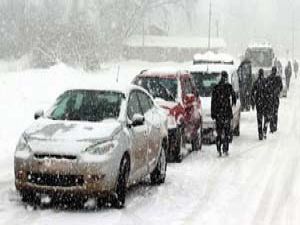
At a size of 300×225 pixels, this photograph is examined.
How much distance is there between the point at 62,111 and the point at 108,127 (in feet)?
3.72

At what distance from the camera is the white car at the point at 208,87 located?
18784mm

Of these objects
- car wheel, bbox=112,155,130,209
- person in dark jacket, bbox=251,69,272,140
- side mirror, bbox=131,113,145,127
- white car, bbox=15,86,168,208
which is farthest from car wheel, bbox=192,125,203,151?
car wheel, bbox=112,155,130,209

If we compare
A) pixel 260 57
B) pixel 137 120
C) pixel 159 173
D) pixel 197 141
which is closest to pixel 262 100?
pixel 197 141

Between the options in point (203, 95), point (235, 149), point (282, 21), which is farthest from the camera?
point (282, 21)

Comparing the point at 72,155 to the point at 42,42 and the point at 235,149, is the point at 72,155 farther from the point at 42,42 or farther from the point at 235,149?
the point at 42,42

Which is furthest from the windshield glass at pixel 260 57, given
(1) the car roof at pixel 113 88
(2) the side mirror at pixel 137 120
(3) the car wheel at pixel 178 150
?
(2) the side mirror at pixel 137 120

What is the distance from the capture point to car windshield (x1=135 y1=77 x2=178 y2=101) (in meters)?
15.8

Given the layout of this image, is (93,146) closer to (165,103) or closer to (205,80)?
(165,103)

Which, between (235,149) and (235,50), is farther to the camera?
(235,50)

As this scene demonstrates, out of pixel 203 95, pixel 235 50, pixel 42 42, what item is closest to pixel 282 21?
pixel 235 50

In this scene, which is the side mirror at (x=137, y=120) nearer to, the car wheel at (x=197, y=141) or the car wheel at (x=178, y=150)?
the car wheel at (x=178, y=150)

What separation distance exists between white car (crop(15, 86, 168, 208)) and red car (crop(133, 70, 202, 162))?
137 inches

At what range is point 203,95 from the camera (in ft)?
64.2

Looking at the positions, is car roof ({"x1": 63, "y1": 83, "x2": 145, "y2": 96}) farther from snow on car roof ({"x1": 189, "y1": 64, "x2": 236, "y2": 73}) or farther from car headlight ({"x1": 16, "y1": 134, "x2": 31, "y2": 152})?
snow on car roof ({"x1": 189, "y1": 64, "x2": 236, "y2": 73})
